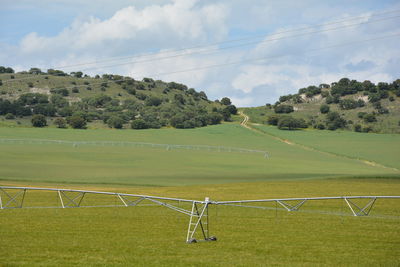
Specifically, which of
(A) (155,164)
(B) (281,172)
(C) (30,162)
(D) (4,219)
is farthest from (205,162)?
(D) (4,219)

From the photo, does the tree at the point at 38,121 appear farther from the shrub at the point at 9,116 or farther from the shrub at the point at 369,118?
the shrub at the point at 369,118

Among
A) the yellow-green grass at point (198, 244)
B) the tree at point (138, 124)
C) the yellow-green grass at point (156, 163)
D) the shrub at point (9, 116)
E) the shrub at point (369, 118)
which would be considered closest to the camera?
the yellow-green grass at point (198, 244)

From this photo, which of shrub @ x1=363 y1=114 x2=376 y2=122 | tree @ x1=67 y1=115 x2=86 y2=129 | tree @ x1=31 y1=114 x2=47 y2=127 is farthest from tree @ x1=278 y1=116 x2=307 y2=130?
tree @ x1=31 y1=114 x2=47 y2=127

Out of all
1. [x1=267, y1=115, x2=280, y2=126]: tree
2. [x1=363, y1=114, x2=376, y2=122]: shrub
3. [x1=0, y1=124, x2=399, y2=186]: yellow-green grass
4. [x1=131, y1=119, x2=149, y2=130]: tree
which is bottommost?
[x1=0, y1=124, x2=399, y2=186]: yellow-green grass

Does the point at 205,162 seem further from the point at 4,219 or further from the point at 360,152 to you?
the point at 4,219

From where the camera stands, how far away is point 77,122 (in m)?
147

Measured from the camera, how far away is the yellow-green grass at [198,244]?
2480 cm

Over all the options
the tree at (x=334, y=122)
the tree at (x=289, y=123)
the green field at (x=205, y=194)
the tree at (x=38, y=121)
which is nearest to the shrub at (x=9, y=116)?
the tree at (x=38, y=121)

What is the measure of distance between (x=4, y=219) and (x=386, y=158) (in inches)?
3309

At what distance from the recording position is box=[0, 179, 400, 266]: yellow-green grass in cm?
2480

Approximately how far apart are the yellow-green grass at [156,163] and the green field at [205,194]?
169 mm

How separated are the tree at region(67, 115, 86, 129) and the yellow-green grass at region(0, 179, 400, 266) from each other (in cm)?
10093

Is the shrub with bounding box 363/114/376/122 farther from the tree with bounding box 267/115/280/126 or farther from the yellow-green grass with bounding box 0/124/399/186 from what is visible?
the yellow-green grass with bounding box 0/124/399/186

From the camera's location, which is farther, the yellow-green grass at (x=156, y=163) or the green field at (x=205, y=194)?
the yellow-green grass at (x=156, y=163)
